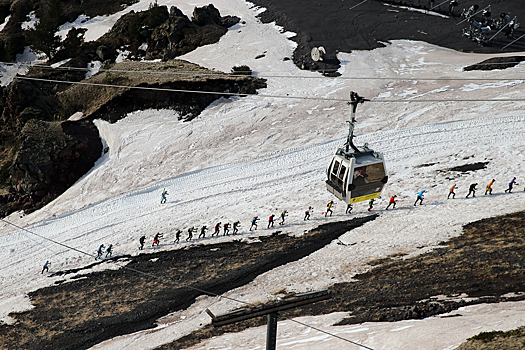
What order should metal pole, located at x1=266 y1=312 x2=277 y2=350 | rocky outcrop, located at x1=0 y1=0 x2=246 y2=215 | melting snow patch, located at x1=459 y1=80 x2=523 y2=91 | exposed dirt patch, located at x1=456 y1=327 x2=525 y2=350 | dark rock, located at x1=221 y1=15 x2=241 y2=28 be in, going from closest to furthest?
metal pole, located at x1=266 y1=312 x2=277 y2=350
exposed dirt patch, located at x1=456 y1=327 x2=525 y2=350
rocky outcrop, located at x1=0 y1=0 x2=246 y2=215
melting snow patch, located at x1=459 y1=80 x2=523 y2=91
dark rock, located at x1=221 y1=15 x2=241 y2=28

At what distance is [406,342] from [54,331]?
16.8 meters

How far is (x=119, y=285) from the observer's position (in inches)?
814

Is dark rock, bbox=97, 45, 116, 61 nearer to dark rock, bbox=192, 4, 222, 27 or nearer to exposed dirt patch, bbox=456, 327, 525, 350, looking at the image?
dark rock, bbox=192, 4, 222, 27

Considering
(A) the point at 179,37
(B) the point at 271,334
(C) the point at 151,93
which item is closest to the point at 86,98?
(C) the point at 151,93

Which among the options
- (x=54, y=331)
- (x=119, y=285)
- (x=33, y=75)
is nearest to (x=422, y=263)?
(x=119, y=285)

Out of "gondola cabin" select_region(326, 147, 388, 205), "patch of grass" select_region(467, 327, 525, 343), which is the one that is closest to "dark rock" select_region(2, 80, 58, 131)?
"gondola cabin" select_region(326, 147, 388, 205)

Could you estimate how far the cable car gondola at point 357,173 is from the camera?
43.9 feet

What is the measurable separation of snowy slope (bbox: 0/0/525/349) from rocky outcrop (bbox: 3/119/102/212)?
1.44 m

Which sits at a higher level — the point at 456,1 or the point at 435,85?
the point at 456,1

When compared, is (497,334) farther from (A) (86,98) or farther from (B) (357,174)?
(A) (86,98)

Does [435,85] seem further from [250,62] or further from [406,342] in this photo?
[406,342]

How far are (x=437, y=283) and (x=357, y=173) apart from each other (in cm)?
634

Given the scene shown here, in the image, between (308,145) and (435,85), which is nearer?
(308,145)

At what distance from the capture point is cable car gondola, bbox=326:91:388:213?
527 inches
